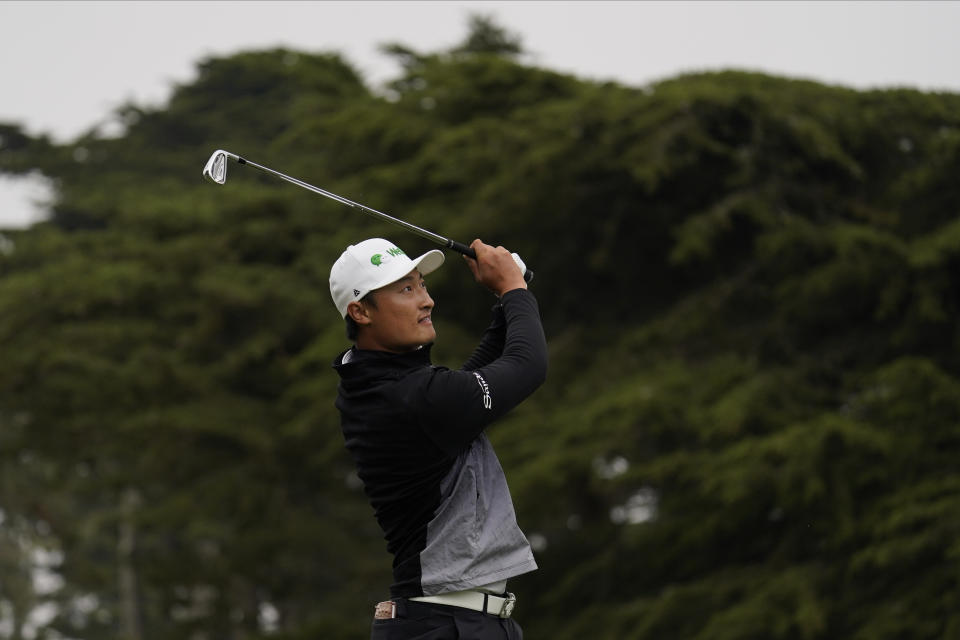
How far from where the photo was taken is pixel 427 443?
3678 mm

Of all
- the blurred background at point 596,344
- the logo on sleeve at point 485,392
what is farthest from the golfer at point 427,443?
the blurred background at point 596,344

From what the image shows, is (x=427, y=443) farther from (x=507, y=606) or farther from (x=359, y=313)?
(x=507, y=606)

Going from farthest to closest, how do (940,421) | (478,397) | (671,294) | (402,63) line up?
1. (402,63)
2. (671,294)
3. (940,421)
4. (478,397)

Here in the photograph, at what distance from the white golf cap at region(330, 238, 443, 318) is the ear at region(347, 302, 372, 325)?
0.05 ft

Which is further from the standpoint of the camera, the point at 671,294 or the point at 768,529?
the point at 671,294

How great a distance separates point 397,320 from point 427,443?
1.06 ft

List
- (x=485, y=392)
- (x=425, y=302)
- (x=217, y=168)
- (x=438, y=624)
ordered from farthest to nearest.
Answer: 1. (x=217, y=168)
2. (x=425, y=302)
3. (x=438, y=624)
4. (x=485, y=392)

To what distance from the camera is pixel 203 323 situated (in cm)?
1655

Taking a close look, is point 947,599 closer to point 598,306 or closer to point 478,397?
point 598,306

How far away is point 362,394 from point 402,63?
1464 cm

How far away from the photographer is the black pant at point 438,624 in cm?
373

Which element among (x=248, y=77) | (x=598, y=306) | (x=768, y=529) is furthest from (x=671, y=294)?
(x=248, y=77)

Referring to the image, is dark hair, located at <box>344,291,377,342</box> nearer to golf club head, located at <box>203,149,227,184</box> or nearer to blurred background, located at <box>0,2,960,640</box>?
golf club head, located at <box>203,149,227,184</box>

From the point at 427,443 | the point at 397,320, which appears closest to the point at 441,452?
the point at 427,443
